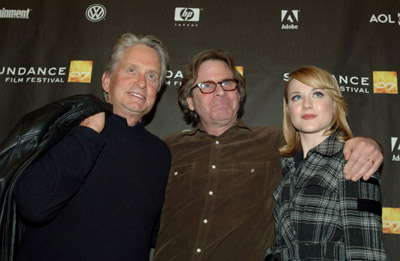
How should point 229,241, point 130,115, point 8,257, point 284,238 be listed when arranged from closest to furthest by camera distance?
point 8,257 → point 284,238 → point 229,241 → point 130,115

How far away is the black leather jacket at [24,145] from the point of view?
1338mm

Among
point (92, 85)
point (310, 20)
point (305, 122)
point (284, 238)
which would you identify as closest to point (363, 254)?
point (284, 238)

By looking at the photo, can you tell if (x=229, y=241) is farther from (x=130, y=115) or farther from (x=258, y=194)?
(x=130, y=115)

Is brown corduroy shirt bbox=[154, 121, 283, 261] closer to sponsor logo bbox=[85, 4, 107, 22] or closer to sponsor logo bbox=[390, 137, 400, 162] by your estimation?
sponsor logo bbox=[390, 137, 400, 162]

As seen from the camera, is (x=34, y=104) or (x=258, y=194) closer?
(x=258, y=194)

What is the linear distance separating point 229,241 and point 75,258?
2.46 ft

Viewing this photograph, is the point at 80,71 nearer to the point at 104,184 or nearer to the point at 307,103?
the point at 104,184

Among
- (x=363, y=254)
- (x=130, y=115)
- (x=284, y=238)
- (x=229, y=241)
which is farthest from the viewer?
(x=130, y=115)

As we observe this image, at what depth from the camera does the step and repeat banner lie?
229cm

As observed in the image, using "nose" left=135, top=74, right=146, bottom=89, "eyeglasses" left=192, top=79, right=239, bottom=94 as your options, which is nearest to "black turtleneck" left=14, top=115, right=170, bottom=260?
"nose" left=135, top=74, right=146, bottom=89

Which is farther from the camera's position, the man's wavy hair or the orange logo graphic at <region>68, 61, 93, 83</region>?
the orange logo graphic at <region>68, 61, 93, 83</region>

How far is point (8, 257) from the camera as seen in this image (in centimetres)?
137

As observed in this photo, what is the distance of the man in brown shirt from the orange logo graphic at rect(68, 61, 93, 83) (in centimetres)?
77

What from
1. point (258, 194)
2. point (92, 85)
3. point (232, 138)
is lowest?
point (258, 194)
